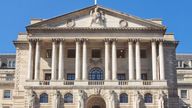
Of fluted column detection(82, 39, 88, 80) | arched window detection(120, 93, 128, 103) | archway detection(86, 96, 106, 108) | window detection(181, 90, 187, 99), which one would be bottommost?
archway detection(86, 96, 106, 108)

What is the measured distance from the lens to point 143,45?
82062 millimetres

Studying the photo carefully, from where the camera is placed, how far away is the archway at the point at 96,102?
76.8 metres

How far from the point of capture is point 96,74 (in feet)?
265

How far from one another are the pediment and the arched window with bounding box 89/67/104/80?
27.5 ft

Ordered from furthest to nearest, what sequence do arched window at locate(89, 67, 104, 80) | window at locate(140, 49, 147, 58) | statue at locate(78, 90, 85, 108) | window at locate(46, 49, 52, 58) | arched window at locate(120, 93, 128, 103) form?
window at locate(140, 49, 147, 58), window at locate(46, 49, 52, 58), arched window at locate(89, 67, 104, 80), arched window at locate(120, 93, 128, 103), statue at locate(78, 90, 85, 108)

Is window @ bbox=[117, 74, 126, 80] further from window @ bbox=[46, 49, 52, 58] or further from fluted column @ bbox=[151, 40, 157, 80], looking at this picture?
window @ bbox=[46, 49, 52, 58]

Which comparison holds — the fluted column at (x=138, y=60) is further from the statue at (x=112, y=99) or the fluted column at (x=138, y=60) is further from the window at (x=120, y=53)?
the statue at (x=112, y=99)

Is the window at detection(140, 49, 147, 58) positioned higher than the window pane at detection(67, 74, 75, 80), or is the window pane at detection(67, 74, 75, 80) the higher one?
the window at detection(140, 49, 147, 58)

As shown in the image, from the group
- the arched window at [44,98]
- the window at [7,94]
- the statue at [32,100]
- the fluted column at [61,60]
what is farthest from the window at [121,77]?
the window at [7,94]

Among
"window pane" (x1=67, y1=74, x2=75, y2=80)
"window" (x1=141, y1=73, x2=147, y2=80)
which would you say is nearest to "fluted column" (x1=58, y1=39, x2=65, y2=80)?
"window pane" (x1=67, y1=74, x2=75, y2=80)

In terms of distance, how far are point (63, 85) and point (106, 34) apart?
12.9 m

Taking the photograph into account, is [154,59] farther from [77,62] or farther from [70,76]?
[70,76]

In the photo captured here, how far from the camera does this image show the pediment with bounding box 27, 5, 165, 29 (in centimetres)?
7981

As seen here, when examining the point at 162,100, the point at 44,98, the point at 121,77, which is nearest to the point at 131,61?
the point at 121,77
